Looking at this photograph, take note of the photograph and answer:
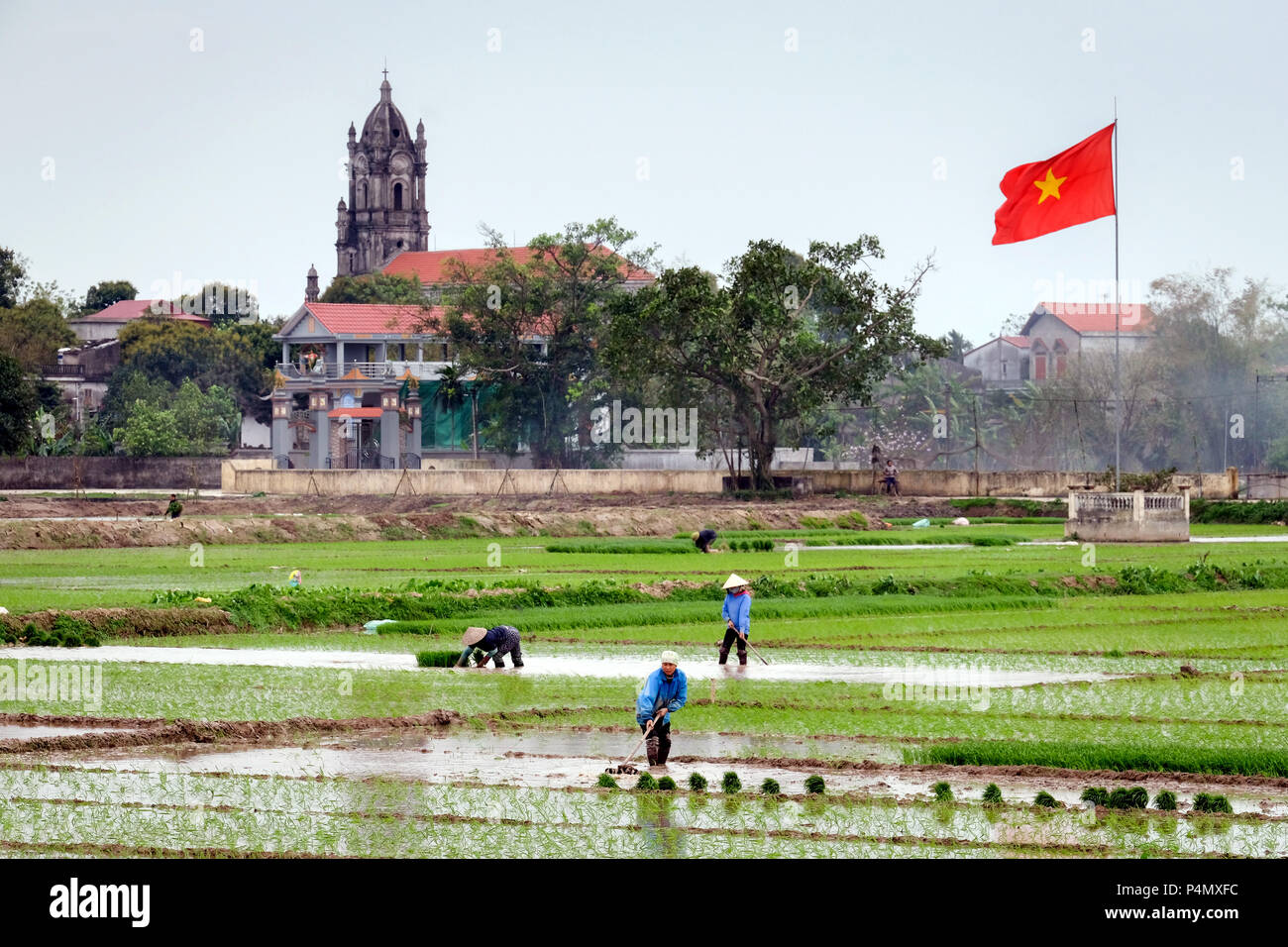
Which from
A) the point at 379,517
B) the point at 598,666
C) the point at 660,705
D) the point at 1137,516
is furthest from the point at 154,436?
the point at 660,705

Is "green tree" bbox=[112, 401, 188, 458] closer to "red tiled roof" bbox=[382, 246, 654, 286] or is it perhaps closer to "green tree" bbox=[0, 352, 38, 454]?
"green tree" bbox=[0, 352, 38, 454]

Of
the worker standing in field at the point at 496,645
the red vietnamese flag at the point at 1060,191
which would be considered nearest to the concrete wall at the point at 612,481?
the red vietnamese flag at the point at 1060,191

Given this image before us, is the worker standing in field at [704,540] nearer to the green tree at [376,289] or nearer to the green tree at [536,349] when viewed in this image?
the green tree at [536,349]

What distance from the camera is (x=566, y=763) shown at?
18.6 meters

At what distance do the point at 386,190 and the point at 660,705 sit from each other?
180 metres

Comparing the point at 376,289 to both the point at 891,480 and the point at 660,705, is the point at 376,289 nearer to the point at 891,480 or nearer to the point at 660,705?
the point at 891,480

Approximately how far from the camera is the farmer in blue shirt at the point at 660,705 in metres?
18.2

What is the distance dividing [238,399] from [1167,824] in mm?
116278

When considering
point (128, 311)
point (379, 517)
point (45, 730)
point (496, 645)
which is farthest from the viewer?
point (128, 311)

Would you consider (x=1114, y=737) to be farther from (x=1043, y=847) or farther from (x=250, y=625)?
(x=250, y=625)

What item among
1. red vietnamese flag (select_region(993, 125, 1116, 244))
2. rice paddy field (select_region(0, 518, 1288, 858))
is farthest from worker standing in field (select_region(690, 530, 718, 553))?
red vietnamese flag (select_region(993, 125, 1116, 244))

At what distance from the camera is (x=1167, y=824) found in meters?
15.2

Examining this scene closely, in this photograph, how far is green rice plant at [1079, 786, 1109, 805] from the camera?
52.7 feet
